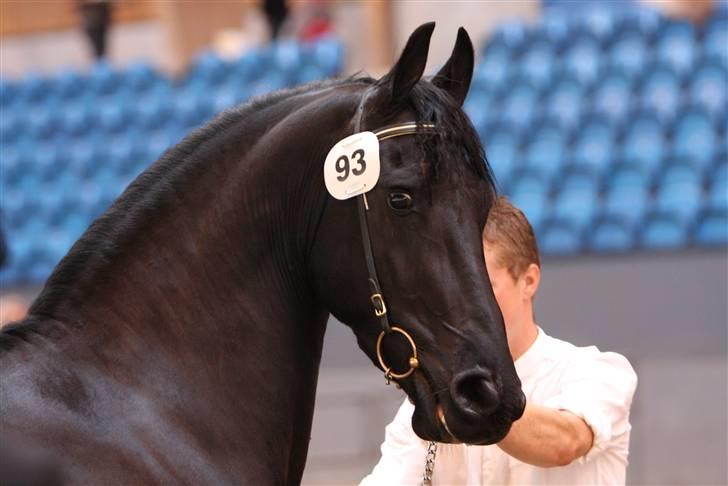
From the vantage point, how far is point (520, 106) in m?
10.7

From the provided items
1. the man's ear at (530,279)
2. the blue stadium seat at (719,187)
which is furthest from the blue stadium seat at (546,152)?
the man's ear at (530,279)

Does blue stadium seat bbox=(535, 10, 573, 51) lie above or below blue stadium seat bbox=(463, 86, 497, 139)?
above

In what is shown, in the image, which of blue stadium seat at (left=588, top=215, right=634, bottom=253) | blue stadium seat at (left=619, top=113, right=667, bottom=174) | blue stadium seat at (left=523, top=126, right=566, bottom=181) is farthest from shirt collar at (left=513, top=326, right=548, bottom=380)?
blue stadium seat at (left=523, top=126, right=566, bottom=181)

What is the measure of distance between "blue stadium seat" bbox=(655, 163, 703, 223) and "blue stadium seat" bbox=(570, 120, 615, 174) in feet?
1.78

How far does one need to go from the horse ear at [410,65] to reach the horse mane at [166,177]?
3cm

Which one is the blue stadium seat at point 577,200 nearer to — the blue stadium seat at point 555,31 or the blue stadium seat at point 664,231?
the blue stadium seat at point 664,231

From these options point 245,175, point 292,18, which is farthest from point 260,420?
point 292,18

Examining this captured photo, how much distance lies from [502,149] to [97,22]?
26.5ft

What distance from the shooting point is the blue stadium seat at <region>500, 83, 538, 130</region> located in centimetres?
1043

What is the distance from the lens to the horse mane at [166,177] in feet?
7.66

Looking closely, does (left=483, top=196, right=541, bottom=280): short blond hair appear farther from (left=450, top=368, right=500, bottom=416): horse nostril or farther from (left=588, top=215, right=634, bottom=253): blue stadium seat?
(left=588, top=215, right=634, bottom=253): blue stadium seat

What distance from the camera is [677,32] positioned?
36.9ft

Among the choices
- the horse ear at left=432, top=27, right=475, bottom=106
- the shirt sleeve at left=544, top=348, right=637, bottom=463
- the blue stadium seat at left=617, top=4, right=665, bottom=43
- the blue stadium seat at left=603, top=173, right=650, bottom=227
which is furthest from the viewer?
the blue stadium seat at left=617, top=4, right=665, bottom=43

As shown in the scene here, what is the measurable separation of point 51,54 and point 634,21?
10.1 metres
